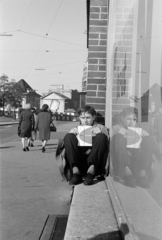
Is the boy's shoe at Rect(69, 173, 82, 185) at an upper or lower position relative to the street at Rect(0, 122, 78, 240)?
upper

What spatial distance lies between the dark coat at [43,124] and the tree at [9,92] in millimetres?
58596

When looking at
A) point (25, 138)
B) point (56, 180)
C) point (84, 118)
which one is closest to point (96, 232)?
point (84, 118)

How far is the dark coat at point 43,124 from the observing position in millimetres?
11596

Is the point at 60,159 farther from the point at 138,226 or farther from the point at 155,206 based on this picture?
the point at 155,206

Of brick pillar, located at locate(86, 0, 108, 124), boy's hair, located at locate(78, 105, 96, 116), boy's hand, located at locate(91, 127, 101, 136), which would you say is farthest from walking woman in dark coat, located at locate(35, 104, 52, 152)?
boy's hand, located at locate(91, 127, 101, 136)

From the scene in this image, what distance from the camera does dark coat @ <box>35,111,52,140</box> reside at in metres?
11.6

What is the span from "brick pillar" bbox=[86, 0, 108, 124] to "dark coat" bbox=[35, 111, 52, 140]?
539 cm

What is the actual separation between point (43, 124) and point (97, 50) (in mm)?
5603

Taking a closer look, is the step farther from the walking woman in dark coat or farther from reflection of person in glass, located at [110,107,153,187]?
the walking woman in dark coat

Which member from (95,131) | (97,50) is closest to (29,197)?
(95,131)

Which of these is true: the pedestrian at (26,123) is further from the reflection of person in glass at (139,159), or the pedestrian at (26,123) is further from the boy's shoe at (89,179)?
the reflection of person in glass at (139,159)

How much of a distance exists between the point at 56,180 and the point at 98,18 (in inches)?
113

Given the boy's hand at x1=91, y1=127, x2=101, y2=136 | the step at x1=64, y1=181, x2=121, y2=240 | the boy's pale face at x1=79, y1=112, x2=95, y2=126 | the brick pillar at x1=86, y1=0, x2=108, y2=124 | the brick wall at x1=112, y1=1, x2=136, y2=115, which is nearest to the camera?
the brick wall at x1=112, y1=1, x2=136, y2=115

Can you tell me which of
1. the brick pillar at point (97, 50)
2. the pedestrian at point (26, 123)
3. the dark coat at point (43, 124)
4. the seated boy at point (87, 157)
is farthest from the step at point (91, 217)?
the pedestrian at point (26, 123)
